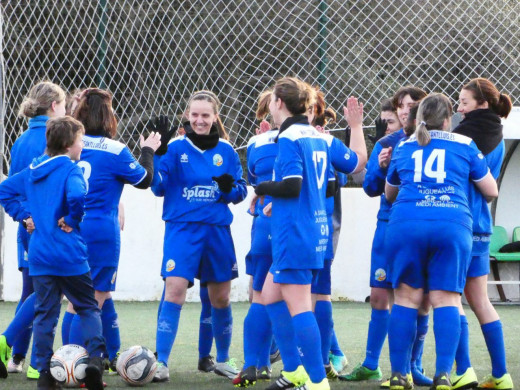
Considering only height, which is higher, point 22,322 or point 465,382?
point 22,322

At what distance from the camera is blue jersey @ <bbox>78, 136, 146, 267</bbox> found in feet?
19.8

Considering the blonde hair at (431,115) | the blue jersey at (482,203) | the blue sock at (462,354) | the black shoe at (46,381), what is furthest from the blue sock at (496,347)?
the black shoe at (46,381)

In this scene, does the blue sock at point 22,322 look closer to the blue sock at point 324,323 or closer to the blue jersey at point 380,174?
the blue sock at point 324,323

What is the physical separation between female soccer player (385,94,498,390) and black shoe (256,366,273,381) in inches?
31.8

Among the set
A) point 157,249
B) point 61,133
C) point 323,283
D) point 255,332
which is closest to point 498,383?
point 323,283

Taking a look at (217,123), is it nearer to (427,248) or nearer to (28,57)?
(427,248)

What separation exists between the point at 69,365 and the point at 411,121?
7.43ft

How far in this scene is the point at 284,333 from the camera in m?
5.52

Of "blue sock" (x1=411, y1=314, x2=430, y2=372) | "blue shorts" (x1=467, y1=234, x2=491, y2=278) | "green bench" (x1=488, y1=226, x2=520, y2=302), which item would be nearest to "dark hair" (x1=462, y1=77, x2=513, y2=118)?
"blue shorts" (x1=467, y1=234, x2=491, y2=278)

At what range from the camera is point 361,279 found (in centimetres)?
1102

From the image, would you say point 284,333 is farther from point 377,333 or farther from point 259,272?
point 377,333

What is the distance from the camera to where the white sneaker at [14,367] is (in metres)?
6.21

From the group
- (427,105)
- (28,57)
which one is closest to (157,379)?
(427,105)

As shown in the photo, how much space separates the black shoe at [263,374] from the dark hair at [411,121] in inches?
61.2
